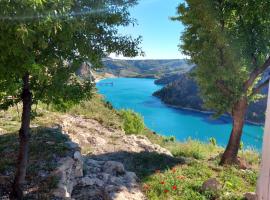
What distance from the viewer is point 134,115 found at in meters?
29.2

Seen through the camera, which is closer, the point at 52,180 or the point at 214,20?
the point at 52,180

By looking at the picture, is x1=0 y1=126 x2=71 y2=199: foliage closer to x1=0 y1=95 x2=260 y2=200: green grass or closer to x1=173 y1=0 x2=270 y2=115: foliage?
x1=0 y1=95 x2=260 y2=200: green grass

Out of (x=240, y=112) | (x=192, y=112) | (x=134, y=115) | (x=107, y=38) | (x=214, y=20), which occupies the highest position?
(x=214, y=20)

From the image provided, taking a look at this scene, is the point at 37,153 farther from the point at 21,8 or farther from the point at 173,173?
the point at 21,8

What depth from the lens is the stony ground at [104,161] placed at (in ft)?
33.3

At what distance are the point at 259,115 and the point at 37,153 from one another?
75418 mm

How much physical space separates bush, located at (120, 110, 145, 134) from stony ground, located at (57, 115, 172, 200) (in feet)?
11.8

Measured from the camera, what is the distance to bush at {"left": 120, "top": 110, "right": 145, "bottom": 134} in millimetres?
25477

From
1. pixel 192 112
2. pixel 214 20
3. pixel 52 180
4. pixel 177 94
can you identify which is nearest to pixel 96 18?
pixel 52 180

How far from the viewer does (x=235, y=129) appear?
18.0m

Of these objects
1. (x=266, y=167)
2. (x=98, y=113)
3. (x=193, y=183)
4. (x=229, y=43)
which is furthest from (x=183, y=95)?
(x=266, y=167)

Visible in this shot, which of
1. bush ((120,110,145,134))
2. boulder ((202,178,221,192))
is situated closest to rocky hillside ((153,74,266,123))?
bush ((120,110,145,134))

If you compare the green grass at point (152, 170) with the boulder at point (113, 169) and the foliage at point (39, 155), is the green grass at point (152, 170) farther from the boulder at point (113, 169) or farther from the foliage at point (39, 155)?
the boulder at point (113, 169)

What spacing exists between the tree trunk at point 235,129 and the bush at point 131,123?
338 inches
